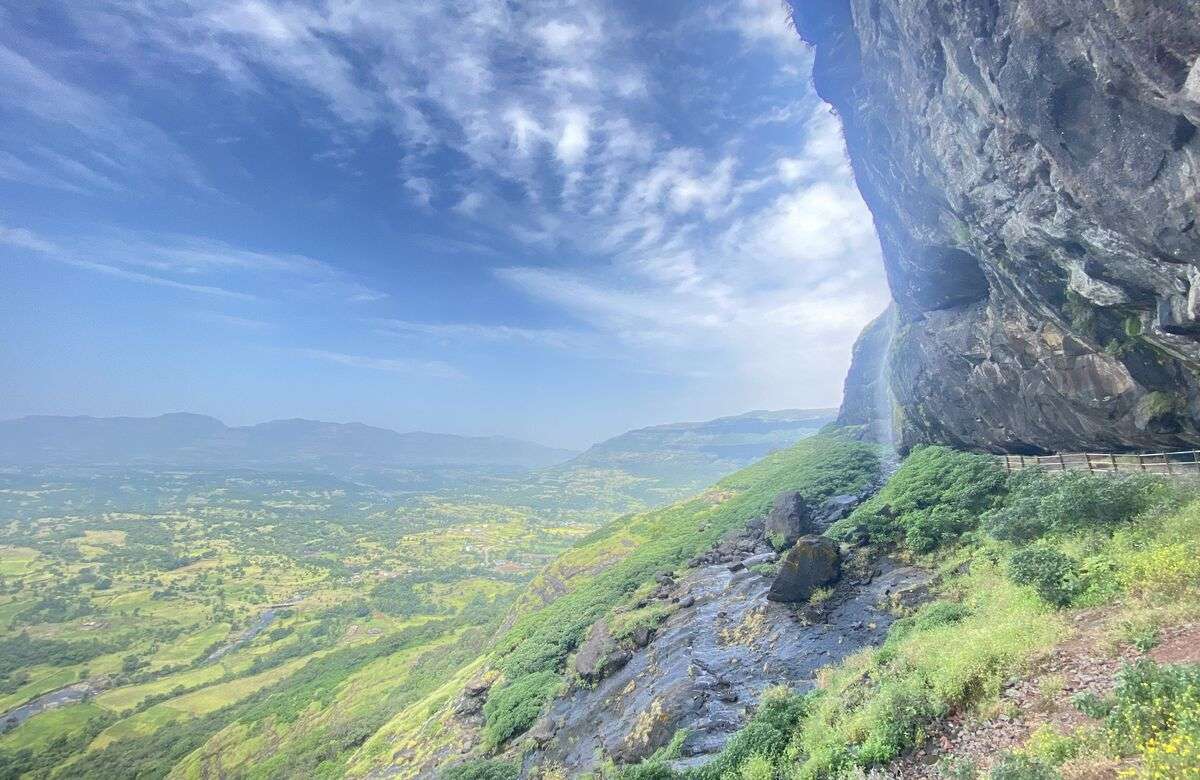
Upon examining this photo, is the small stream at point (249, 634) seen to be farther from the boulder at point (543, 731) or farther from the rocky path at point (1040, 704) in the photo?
the rocky path at point (1040, 704)

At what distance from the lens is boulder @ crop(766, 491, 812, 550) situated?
129 ft

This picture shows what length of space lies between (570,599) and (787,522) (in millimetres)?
25838

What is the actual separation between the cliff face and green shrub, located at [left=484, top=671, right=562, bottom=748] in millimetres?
34367

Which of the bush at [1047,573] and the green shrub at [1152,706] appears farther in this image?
the bush at [1047,573]

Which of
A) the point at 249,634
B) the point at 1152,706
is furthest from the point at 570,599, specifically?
the point at 249,634

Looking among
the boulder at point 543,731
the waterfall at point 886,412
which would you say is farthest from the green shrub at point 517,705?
the waterfall at point 886,412

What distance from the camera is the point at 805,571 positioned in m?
28.3

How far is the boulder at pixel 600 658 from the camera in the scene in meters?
30.5

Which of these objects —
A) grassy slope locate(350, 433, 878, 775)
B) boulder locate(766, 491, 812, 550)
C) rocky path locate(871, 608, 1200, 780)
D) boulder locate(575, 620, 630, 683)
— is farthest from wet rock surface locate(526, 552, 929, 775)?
rocky path locate(871, 608, 1200, 780)

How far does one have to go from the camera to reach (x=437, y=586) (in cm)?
18562

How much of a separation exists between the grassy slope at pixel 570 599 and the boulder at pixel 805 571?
53.1ft

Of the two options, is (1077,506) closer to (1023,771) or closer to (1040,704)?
(1040,704)

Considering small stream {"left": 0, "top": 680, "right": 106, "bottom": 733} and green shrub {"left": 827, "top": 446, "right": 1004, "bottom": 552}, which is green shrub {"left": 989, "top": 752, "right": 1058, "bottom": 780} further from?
small stream {"left": 0, "top": 680, "right": 106, "bottom": 733}

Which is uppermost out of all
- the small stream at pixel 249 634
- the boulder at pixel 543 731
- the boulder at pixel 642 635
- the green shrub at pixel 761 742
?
the green shrub at pixel 761 742
